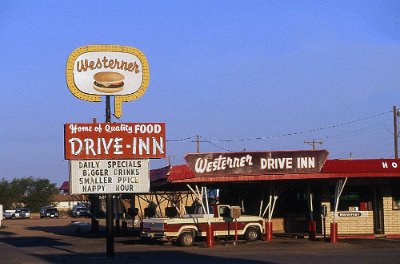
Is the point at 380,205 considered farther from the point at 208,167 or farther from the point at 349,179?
the point at 208,167

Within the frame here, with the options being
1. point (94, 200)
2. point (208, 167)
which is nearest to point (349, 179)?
point (208, 167)

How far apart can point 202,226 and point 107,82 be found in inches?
333

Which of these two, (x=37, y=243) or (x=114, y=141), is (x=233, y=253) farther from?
(x=37, y=243)

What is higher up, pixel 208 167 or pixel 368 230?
pixel 208 167

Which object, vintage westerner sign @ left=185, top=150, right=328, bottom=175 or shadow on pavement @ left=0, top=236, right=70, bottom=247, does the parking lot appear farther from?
shadow on pavement @ left=0, top=236, right=70, bottom=247

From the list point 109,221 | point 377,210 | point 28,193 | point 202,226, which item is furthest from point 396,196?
point 28,193

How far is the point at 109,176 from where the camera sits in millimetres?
27312

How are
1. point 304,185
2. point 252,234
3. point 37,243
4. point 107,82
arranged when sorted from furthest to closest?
point 37,243, point 304,185, point 252,234, point 107,82

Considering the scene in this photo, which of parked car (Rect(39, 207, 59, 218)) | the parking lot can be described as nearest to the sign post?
the parking lot

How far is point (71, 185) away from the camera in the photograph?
27.0 meters

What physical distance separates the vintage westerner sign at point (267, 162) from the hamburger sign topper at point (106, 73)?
17.9 ft

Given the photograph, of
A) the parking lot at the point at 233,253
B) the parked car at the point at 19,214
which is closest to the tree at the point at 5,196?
the parked car at the point at 19,214

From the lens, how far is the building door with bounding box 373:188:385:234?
118ft

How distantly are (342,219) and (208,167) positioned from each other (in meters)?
7.69
